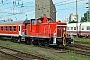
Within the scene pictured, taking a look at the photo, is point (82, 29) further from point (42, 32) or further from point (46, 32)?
point (46, 32)

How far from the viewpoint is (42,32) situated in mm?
20812

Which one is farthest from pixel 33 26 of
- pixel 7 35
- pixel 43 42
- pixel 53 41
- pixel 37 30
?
pixel 7 35

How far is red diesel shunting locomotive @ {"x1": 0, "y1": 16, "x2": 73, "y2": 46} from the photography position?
19.1 m

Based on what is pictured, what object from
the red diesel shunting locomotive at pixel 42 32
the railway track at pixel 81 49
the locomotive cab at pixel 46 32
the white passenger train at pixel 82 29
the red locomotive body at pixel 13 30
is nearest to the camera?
the railway track at pixel 81 49

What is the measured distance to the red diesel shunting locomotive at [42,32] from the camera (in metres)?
19.1

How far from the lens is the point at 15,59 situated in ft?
40.7

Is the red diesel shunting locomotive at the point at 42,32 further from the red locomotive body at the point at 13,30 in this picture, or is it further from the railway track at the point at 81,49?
the railway track at the point at 81,49

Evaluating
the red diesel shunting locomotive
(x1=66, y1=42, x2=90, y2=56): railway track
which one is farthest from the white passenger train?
(x1=66, y1=42, x2=90, y2=56): railway track

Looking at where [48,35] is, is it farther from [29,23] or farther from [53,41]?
[29,23]

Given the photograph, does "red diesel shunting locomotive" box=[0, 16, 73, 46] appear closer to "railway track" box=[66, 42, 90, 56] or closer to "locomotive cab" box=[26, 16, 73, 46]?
"locomotive cab" box=[26, 16, 73, 46]

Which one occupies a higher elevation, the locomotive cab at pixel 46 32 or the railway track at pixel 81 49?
the locomotive cab at pixel 46 32

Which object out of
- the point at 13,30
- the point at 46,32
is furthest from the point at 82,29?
the point at 46,32

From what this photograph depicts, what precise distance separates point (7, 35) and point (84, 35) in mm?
18173

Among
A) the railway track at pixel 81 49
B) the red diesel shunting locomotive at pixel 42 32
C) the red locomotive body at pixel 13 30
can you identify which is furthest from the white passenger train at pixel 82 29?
the railway track at pixel 81 49
